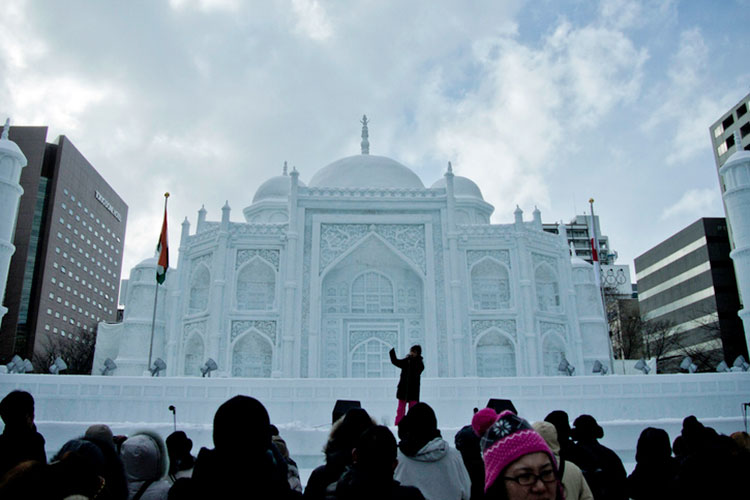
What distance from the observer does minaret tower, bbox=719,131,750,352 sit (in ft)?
49.7

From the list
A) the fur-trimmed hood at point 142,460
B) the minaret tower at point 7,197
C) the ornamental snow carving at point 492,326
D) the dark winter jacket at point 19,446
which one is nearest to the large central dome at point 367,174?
the ornamental snow carving at point 492,326

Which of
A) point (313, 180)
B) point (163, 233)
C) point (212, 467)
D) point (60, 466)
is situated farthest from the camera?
point (313, 180)

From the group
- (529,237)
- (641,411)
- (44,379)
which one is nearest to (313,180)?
(529,237)

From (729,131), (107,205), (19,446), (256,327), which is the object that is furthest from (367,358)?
(107,205)

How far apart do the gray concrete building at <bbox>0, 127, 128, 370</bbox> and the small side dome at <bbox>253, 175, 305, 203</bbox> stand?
91.0 feet

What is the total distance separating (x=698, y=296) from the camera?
4316cm

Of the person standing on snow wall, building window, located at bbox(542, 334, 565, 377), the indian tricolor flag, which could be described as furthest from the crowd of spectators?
building window, located at bbox(542, 334, 565, 377)

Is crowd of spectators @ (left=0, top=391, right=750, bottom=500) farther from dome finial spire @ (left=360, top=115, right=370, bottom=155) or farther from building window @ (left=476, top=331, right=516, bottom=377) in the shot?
dome finial spire @ (left=360, top=115, right=370, bottom=155)

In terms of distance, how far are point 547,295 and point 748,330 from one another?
29.0 feet

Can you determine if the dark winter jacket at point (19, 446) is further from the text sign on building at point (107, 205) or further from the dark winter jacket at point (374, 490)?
the text sign on building at point (107, 205)

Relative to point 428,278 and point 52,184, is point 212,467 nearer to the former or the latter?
point 428,278

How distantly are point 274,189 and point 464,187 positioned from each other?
1000 centimetres

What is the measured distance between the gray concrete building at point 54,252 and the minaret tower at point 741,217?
4726 centimetres

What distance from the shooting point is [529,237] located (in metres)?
Answer: 23.0
